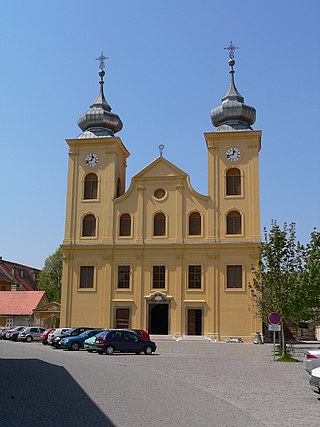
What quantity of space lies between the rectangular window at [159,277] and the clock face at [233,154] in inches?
437

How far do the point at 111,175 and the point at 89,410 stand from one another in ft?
140

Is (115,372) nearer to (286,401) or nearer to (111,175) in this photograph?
(286,401)

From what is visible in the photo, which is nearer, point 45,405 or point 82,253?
point 45,405

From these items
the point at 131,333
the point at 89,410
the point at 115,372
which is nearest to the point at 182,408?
the point at 89,410

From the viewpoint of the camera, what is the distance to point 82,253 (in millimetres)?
52062

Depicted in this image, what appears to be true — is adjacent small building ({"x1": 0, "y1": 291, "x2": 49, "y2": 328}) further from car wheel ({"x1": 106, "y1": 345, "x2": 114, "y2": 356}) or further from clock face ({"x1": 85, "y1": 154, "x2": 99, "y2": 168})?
car wheel ({"x1": 106, "y1": 345, "x2": 114, "y2": 356})

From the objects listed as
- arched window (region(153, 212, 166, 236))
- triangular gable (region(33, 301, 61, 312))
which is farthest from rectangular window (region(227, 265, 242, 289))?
triangular gable (region(33, 301, 61, 312))

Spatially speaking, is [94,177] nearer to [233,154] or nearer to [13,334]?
[233,154]

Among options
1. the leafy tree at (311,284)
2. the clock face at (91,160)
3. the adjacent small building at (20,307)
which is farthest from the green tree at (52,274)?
the leafy tree at (311,284)

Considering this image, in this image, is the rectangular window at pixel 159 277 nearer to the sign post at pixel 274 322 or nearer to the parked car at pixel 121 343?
the parked car at pixel 121 343

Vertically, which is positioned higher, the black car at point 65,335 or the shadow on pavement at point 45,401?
the black car at point 65,335

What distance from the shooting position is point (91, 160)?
54.3 metres

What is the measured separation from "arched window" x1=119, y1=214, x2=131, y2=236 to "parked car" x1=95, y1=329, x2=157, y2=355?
67.8 feet

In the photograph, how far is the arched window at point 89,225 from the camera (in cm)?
5275
